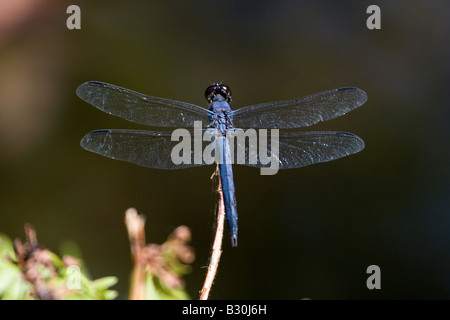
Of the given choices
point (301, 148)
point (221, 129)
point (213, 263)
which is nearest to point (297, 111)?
point (301, 148)

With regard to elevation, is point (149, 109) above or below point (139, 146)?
above

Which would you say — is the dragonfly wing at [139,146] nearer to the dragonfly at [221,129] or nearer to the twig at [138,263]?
the dragonfly at [221,129]

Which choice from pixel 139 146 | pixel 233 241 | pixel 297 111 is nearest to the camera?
pixel 233 241

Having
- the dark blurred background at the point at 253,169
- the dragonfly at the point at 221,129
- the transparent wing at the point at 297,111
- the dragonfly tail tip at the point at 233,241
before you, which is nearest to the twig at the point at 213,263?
the dragonfly tail tip at the point at 233,241

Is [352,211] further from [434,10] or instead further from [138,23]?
[138,23]

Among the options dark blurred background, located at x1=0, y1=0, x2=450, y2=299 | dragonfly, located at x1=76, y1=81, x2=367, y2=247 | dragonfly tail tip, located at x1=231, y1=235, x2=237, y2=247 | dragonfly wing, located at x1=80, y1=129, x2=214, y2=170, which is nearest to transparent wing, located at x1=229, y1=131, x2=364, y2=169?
dragonfly, located at x1=76, y1=81, x2=367, y2=247

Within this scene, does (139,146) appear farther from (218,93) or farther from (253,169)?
(253,169)
